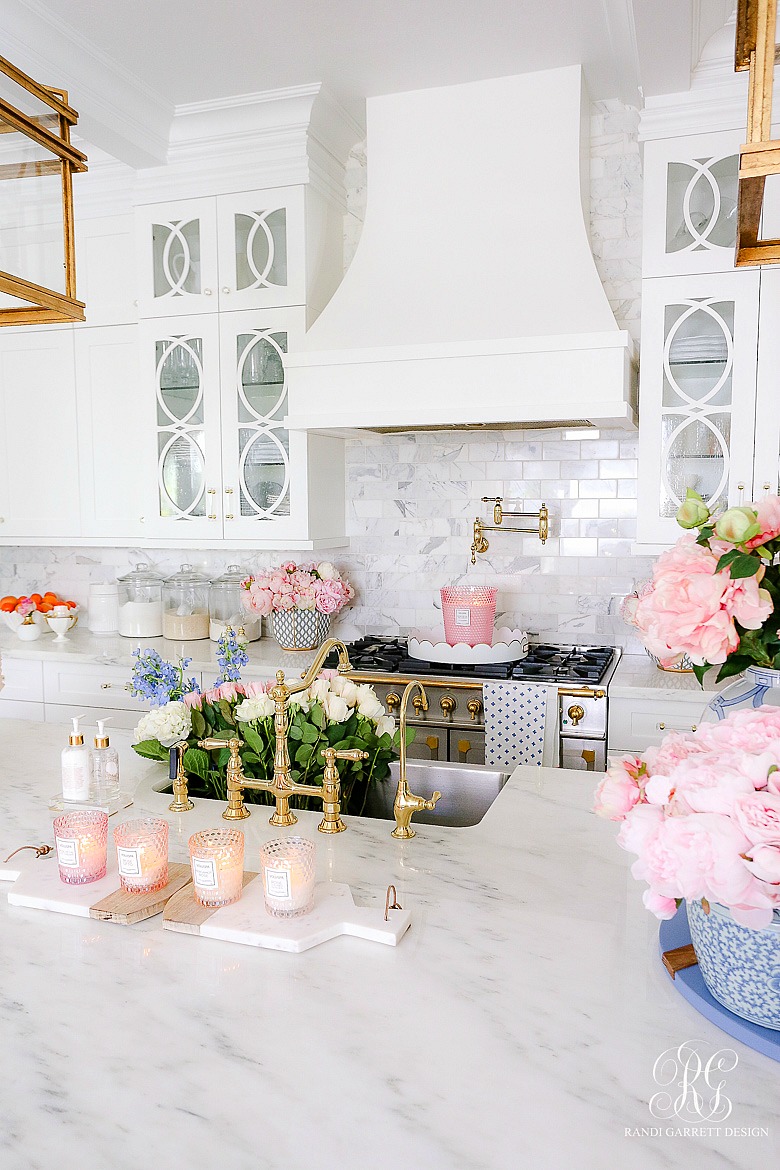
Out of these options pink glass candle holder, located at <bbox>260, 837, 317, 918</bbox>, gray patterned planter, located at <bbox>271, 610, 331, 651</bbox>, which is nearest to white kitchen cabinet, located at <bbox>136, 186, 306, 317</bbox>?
gray patterned planter, located at <bbox>271, 610, 331, 651</bbox>

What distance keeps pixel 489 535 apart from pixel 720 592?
104 inches

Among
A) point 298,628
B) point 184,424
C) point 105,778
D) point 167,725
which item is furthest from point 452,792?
point 184,424

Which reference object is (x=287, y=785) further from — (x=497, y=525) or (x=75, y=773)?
(x=497, y=525)

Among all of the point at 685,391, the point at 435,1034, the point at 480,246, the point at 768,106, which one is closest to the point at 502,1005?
the point at 435,1034

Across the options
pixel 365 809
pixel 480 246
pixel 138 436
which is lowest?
pixel 365 809

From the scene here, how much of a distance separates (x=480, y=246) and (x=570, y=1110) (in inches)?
113

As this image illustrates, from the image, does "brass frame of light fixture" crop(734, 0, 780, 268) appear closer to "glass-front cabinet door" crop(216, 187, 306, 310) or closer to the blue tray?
the blue tray

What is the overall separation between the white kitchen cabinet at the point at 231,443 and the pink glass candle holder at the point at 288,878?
2.30m

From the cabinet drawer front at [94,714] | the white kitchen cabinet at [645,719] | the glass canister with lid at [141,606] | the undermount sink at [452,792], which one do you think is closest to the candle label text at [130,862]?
the undermount sink at [452,792]

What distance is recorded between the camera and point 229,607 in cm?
390

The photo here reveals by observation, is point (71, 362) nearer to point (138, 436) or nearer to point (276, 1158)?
point (138, 436)

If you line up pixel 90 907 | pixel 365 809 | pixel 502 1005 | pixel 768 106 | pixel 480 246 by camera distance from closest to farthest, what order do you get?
pixel 768 106, pixel 502 1005, pixel 90 907, pixel 365 809, pixel 480 246

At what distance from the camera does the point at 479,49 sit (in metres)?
2.96

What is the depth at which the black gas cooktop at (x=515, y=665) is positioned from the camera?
296 cm
